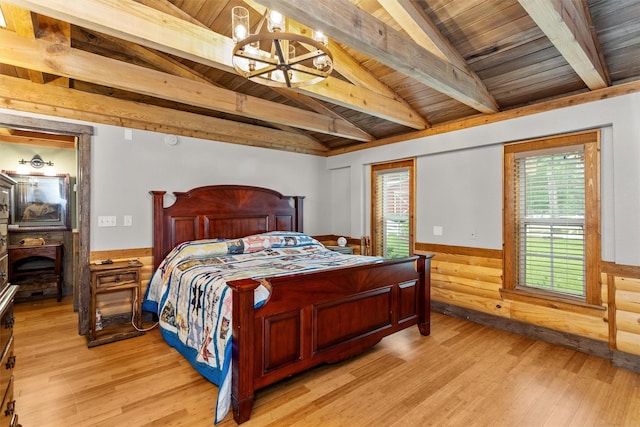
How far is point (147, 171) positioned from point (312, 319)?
8.76 feet

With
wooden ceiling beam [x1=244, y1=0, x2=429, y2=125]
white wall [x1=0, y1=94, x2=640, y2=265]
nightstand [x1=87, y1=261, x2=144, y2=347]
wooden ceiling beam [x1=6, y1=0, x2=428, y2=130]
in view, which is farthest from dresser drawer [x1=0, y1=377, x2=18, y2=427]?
wooden ceiling beam [x1=244, y1=0, x2=429, y2=125]

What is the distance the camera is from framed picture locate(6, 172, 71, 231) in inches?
175

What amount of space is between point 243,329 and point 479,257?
2.82 metres

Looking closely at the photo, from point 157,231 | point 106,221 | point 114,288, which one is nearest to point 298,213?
point 157,231

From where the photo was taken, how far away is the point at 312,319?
2328 mm

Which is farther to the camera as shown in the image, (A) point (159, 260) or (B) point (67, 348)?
(A) point (159, 260)

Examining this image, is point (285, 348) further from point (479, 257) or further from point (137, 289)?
point (479, 257)

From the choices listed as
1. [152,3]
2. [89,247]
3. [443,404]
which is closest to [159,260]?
[89,247]

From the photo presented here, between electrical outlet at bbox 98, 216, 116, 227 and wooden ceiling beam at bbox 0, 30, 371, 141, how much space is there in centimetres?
143

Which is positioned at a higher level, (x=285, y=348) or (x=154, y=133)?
(x=154, y=133)

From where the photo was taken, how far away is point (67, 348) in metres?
2.94

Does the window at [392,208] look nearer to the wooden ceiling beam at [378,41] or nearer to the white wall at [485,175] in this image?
the white wall at [485,175]

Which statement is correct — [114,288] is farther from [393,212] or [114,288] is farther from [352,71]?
[393,212]

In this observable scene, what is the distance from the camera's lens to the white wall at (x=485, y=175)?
2637 mm
